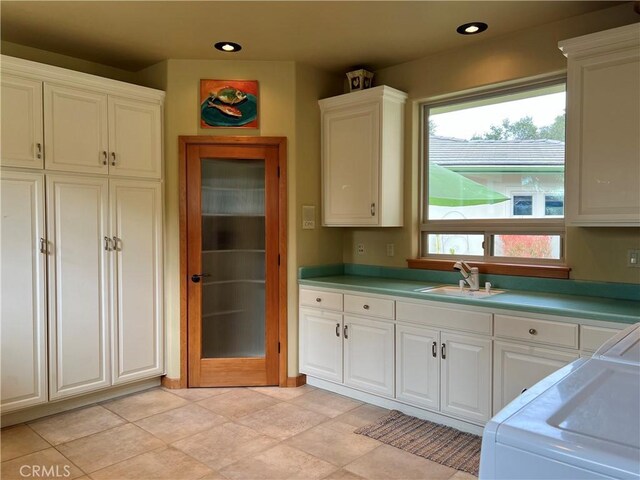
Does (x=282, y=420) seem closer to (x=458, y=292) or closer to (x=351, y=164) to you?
(x=458, y=292)

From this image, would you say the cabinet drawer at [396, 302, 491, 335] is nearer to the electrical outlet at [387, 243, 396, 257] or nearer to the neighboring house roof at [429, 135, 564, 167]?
the electrical outlet at [387, 243, 396, 257]

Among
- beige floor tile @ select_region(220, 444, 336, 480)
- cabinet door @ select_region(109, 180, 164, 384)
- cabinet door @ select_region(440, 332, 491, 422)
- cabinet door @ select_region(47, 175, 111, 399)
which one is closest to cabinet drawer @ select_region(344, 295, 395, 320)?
cabinet door @ select_region(440, 332, 491, 422)

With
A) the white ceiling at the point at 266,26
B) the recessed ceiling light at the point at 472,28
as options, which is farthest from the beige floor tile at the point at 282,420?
the recessed ceiling light at the point at 472,28

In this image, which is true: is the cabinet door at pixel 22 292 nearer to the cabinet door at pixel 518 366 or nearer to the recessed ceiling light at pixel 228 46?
the recessed ceiling light at pixel 228 46

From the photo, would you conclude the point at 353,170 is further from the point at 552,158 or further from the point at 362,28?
the point at 552,158

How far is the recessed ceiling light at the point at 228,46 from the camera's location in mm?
3428

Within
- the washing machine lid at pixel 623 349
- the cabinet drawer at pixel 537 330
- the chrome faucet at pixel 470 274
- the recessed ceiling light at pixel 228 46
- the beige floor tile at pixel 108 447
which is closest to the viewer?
the washing machine lid at pixel 623 349

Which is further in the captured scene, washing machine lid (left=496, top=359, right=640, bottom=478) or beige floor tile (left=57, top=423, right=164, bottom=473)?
beige floor tile (left=57, top=423, right=164, bottom=473)

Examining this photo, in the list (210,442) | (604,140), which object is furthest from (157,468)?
(604,140)

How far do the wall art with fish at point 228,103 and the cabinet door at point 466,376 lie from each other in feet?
7.43

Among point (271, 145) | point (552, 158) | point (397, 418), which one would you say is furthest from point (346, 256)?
point (552, 158)

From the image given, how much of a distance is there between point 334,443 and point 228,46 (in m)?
2.83

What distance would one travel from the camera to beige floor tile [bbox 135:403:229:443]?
2953 millimetres

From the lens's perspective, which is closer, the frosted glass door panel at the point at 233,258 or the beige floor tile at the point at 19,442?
the beige floor tile at the point at 19,442
